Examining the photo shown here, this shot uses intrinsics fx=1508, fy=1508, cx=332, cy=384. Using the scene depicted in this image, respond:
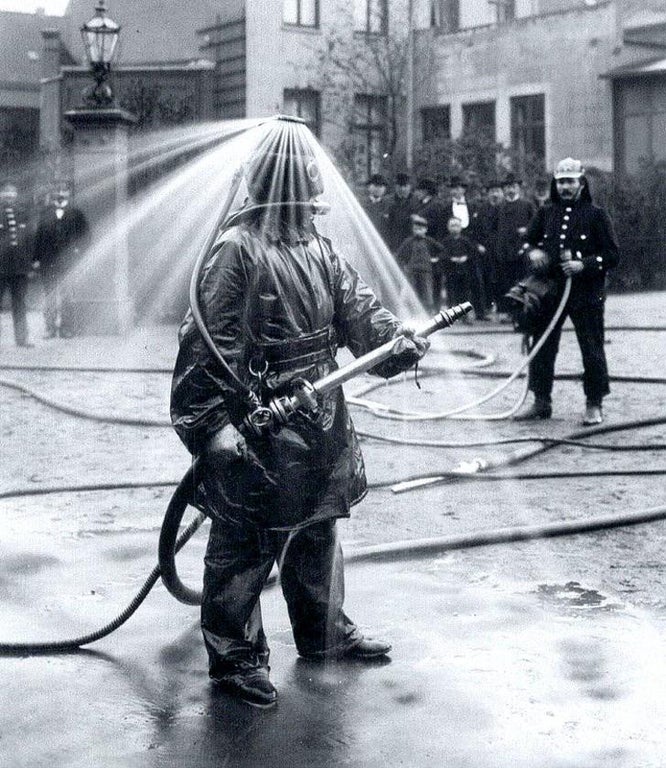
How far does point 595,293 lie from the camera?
10.5 meters

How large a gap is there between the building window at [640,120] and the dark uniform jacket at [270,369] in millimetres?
29425

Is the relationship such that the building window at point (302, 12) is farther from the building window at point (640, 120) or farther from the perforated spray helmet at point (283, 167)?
the perforated spray helmet at point (283, 167)

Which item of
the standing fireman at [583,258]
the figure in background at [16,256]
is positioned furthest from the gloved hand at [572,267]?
the figure in background at [16,256]

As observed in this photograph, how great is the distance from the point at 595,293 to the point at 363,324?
6041mm

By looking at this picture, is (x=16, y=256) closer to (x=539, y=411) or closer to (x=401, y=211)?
(x=401, y=211)

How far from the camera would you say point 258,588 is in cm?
459

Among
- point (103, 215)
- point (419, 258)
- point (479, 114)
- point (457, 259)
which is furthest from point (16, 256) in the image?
point (479, 114)

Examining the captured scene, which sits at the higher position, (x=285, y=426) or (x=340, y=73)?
(x=340, y=73)

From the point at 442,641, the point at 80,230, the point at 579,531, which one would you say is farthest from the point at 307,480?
the point at 80,230

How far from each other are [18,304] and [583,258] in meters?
9.09

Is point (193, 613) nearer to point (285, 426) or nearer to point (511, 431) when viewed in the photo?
point (285, 426)

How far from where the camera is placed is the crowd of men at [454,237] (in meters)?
20.2

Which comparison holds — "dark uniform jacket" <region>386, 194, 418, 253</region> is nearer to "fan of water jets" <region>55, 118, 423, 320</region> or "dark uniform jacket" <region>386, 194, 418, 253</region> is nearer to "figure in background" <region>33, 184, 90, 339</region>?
"fan of water jets" <region>55, 118, 423, 320</region>

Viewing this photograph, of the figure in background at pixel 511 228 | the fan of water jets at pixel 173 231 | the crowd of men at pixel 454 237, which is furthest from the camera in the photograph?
the figure in background at pixel 511 228
